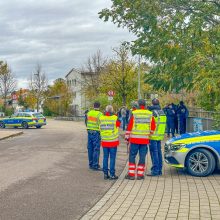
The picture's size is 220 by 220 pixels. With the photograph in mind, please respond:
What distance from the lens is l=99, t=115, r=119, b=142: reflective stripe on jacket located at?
10.9 m

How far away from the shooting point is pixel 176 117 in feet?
77.0

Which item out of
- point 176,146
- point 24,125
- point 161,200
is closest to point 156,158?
point 176,146

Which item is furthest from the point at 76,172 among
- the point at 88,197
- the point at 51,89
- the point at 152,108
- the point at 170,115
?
the point at 51,89

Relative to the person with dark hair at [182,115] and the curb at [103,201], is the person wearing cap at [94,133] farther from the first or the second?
the person with dark hair at [182,115]

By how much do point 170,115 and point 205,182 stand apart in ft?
43.7

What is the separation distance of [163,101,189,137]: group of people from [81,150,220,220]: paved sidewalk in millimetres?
12261

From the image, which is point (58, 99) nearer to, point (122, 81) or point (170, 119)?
point (122, 81)

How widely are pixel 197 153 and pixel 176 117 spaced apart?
1252 cm

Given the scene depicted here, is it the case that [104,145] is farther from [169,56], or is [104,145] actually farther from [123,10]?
[123,10]

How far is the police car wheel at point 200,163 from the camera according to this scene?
1088 centimetres

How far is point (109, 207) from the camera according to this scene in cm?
773

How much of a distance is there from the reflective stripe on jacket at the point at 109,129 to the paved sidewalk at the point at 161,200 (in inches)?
37.0

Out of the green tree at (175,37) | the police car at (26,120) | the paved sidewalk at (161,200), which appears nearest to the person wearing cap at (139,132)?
the paved sidewalk at (161,200)

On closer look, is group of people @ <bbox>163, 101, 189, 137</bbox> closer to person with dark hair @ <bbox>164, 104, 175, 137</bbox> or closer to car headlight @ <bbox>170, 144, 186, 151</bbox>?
person with dark hair @ <bbox>164, 104, 175, 137</bbox>
